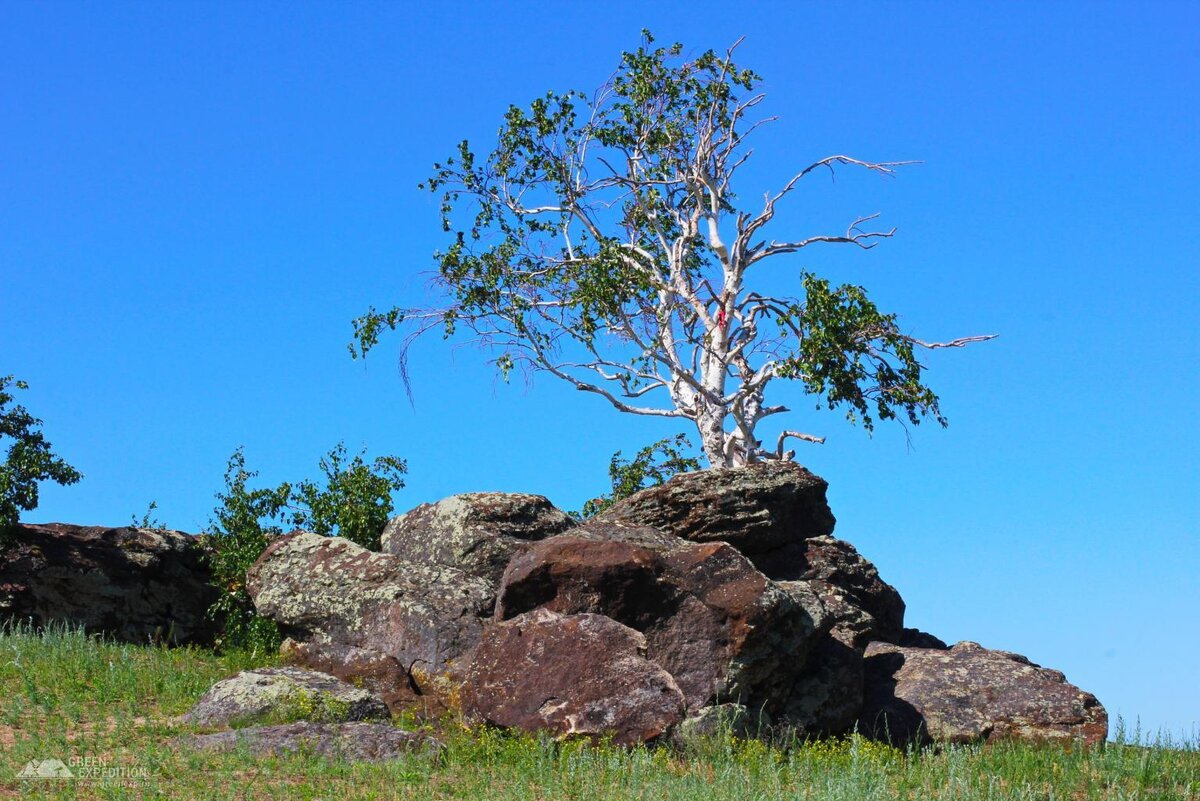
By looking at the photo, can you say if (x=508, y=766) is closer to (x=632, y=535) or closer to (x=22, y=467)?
(x=632, y=535)

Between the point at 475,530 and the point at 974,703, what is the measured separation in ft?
31.1

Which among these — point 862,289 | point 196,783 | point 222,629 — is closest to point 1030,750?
point 196,783

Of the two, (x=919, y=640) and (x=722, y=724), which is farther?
(x=919, y=640)

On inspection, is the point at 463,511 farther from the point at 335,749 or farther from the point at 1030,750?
the point at 1030,750

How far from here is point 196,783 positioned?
13.4 m

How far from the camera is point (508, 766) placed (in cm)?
1498

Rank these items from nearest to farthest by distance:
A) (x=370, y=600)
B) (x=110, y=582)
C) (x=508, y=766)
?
(x=508, y=766)
(x=370, y=600)
(x=110, y=582)

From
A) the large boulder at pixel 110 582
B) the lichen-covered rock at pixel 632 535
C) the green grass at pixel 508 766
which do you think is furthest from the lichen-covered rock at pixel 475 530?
the large boulder at pixel 110 582

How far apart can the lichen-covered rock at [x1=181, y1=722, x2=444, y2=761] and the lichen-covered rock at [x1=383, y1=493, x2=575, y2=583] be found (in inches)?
243

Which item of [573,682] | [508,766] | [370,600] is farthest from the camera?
[370,600]

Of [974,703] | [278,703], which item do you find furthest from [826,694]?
[278,703]

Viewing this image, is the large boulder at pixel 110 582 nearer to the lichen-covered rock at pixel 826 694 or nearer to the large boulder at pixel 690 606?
the large boulder at pixel 690 606

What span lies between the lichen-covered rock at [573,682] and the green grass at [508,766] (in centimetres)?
34

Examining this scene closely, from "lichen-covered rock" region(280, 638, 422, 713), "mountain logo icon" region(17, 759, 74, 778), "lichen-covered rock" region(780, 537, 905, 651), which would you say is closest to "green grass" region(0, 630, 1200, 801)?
"mountain logo icon" region(17, 759, 74, 778)
